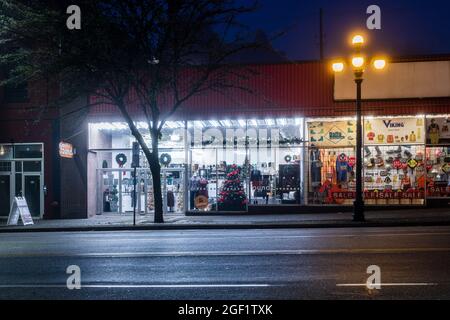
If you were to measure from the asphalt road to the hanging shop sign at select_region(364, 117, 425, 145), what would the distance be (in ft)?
30.6

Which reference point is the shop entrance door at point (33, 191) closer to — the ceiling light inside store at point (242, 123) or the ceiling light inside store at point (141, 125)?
the ceiling light inside store at point (141, 125)

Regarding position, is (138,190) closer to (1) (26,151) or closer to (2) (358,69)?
(1) (26,151)

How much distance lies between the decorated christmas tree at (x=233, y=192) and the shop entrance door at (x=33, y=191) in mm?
9004

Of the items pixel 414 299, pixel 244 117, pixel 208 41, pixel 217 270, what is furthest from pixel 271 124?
pixel 414 299

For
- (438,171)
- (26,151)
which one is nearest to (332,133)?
(438,171)

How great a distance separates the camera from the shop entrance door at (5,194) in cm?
2738

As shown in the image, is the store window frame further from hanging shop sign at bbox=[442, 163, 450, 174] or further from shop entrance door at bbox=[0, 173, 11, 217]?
hanging shop sign at bbox=[442, 163, 450, 174]

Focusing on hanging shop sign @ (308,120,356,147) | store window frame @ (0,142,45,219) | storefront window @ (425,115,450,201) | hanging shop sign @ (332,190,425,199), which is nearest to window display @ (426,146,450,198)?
storefront window @ (425,115,450,201)

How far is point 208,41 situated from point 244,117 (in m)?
4.34

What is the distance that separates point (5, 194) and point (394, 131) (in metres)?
19.0

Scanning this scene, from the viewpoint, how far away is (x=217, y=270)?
10.3 m

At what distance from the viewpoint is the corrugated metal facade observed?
24.6m

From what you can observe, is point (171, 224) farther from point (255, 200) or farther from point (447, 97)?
point (447, 97)

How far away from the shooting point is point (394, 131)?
25109 millimetres
